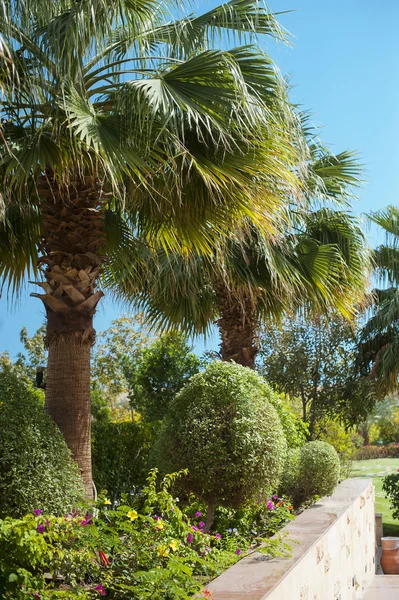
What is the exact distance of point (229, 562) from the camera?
507cm

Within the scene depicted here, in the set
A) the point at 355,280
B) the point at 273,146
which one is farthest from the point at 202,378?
the point at 355,280

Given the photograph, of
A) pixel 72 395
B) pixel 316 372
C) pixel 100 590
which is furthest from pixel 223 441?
pixel 316 372

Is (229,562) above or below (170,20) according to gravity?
below

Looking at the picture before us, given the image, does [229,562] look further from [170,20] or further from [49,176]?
[170,20]

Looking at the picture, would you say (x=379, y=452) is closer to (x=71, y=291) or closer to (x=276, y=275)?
(x=276, y=275)

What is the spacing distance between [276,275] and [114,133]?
429 centimetres

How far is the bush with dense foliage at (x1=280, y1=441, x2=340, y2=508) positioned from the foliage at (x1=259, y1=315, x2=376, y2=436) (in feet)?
18.9

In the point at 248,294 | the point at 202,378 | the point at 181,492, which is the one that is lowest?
the point at 181,492

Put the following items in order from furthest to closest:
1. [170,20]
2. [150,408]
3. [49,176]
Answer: [150,408]
[170,20]
[49,176]

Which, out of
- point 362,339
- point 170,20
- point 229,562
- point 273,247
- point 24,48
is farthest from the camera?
point 362,339

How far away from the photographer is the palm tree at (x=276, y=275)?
9.68 metres

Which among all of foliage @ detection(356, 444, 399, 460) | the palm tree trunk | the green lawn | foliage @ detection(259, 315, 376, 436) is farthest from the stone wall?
foliage @ detection(356, 444, 399, 460)

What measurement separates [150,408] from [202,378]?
10.4 m

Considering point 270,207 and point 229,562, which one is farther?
point 270,207
